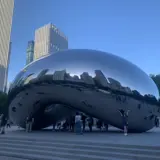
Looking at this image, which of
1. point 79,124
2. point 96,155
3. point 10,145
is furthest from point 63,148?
point 79,124

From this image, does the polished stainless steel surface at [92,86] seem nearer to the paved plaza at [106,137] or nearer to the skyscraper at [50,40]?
the paved plaza at [106,137]

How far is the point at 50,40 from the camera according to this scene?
18025cm

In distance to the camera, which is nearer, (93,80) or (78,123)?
(93,80)

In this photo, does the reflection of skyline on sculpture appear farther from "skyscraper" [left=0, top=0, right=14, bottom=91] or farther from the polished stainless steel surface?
"skyscraper" [left=0, top=0, right=14, bottom=91]

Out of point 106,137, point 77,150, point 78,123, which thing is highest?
point 78,123

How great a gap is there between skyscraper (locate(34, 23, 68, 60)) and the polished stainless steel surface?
6493 inches

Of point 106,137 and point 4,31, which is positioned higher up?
point 4,31

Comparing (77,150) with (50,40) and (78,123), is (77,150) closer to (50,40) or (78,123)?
(78,123)

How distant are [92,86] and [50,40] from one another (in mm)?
171031

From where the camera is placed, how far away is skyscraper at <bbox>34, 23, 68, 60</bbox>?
18012 cm

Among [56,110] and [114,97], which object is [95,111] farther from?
[56,110]

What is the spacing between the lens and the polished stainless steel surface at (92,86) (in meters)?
13.4

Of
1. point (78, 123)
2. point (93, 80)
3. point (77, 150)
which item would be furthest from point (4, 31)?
point (77, 150)

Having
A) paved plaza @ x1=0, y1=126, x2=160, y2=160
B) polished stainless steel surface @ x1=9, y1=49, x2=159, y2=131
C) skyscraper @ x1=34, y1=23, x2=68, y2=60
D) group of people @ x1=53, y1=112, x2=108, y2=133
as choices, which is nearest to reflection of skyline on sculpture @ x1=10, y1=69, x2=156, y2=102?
polished stainless steel surface @ x1=9, y1=49, x2=159, y2=131
